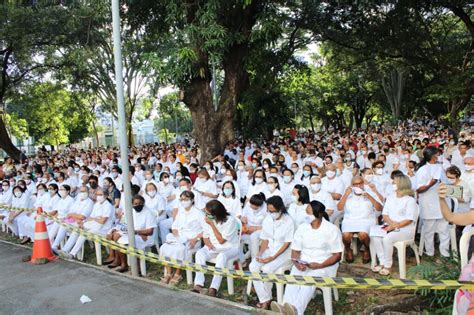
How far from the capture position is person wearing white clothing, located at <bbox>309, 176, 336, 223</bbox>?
705 centimetres

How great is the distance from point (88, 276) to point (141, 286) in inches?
41.0

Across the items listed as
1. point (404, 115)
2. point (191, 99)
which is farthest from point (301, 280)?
point (404, 115)

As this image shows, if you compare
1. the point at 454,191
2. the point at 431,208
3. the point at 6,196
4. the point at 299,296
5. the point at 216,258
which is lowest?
the point at 299,296

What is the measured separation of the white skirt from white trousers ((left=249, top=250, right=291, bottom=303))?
139 centimetres

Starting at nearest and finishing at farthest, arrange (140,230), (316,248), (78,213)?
(316,248), (140,230), (78,213)

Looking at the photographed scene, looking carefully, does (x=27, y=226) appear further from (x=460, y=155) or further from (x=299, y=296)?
(x=460, y=155)

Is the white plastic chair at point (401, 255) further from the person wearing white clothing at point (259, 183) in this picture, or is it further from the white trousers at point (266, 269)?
the person wearing white clothing at point (259, 183)

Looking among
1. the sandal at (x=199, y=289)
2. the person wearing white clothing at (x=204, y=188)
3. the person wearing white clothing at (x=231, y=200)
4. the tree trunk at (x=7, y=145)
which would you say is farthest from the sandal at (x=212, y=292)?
the tree trunk at (x=7, y=145)

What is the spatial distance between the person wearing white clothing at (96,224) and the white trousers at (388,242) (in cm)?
448

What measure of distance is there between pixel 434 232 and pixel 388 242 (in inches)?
47.7

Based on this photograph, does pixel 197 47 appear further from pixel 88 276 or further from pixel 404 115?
pixel 404 115

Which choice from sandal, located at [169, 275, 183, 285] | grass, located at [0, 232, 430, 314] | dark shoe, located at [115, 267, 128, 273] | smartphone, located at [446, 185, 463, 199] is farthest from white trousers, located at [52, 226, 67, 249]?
smartphone, located at [446, 185, 463, 199]

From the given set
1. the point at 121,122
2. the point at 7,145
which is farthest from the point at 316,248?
the point at 7,145

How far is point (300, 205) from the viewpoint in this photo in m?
6.55
